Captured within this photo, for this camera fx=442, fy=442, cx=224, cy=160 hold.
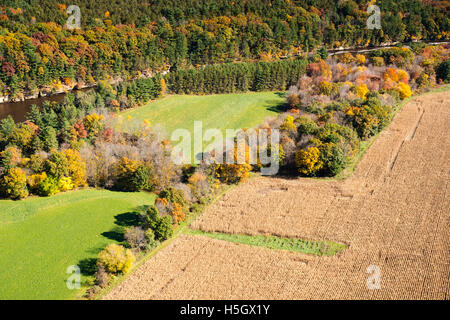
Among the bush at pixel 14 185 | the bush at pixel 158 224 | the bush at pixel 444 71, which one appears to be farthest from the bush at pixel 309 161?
the bush at pixel 444 71

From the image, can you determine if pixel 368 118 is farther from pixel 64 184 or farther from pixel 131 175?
pixel 64 184

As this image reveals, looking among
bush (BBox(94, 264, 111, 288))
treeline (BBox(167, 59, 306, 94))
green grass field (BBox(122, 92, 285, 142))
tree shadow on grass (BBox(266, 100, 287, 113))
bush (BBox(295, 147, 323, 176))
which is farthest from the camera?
treeline (BBox(167, 59, 306, 94))

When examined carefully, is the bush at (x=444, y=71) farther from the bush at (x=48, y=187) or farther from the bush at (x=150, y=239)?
the bush at (x=48, y=187)

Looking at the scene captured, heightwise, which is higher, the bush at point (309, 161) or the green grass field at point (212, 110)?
the green grass field at point (212, 110)

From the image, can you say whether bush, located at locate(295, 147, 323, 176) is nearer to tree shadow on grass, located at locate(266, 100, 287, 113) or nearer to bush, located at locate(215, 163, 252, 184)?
bush, located at locate(215, 163, 252, 184)

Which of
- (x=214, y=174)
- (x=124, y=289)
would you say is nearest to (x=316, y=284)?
(x=124, y=289)

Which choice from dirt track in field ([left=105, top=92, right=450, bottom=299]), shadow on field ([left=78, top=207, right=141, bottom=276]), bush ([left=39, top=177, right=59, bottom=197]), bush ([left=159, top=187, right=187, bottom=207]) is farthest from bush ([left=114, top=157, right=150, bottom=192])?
dirt track in field ([left=105, top=92, right=450, bottom=299])
